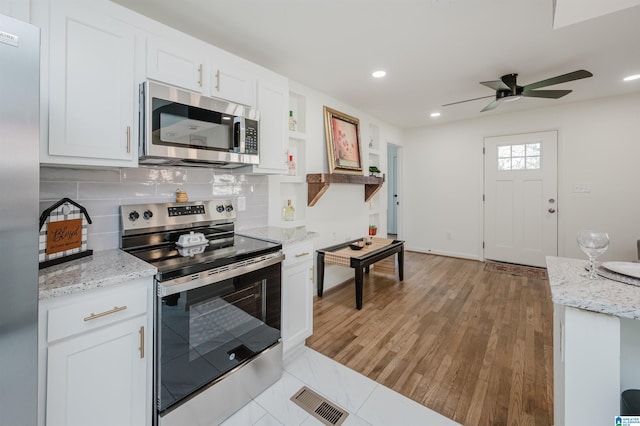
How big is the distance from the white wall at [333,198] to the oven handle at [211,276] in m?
1.58

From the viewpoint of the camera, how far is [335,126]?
11.9ft

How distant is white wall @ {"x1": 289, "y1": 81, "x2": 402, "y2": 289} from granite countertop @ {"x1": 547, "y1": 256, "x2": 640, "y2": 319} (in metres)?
2.51

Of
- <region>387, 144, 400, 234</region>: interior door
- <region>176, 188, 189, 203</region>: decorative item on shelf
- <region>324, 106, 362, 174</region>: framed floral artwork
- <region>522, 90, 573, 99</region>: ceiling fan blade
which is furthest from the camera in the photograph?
<region>387, 144, 400, 234</region>: interior door

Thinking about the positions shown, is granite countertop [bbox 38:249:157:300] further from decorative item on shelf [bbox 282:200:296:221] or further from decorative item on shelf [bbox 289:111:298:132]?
decorative item on shelf [bbox 289:111:298:132]

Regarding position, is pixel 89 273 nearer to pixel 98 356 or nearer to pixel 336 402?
pixel 98 356

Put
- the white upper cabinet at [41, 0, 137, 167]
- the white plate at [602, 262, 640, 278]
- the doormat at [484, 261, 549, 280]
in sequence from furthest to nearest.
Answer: the doormat at [484, 261, 549, 280], the white upper cabinet at [41, 0, 137, 167], the white plate at [602, 262, 640, 278]

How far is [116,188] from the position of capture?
1.75m

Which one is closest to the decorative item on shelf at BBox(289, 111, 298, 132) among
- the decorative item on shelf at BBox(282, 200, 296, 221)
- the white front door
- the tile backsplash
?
the decorative item on shelf at BBox(282, 200, 296, 221)

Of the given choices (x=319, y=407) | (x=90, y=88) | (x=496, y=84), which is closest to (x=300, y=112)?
(x=496, y=84)

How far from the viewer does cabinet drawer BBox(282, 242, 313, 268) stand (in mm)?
2039

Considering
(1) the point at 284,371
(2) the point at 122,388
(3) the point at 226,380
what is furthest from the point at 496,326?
(2) the point at 122,388

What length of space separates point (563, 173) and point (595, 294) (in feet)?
14.0

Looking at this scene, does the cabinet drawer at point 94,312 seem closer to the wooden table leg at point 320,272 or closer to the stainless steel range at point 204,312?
the stainless steel range at point 204,312

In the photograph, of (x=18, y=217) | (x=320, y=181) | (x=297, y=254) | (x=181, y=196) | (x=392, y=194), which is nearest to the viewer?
(x=18, y=217)
